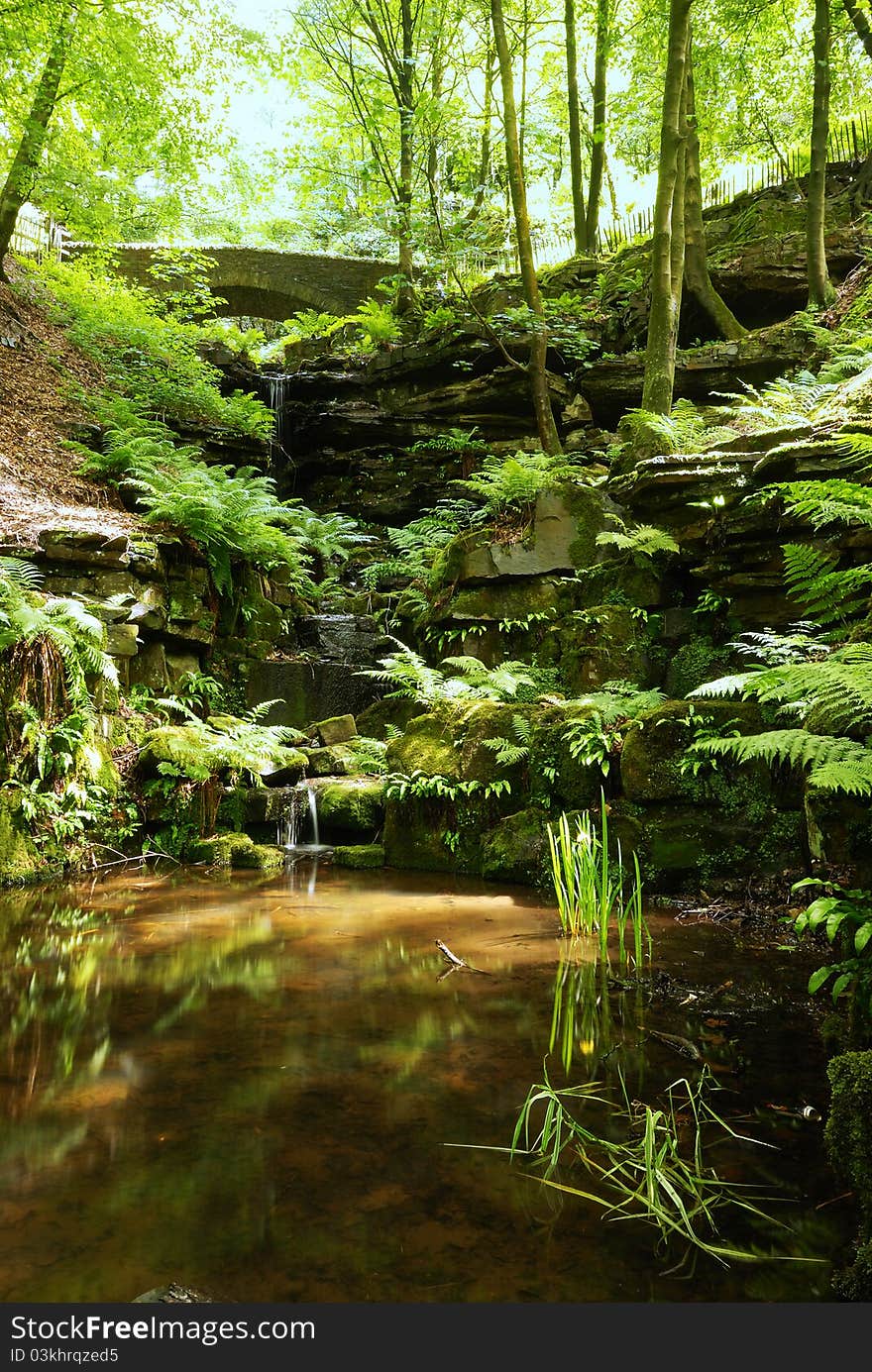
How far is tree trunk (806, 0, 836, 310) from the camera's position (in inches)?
357

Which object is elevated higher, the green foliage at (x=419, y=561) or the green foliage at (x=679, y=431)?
the green foliage at (x=679, y=431)

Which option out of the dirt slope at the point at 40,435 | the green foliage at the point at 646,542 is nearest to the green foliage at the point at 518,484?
the green foliage at the point at 646,542

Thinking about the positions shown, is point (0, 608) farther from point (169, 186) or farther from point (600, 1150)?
point (169, 186)

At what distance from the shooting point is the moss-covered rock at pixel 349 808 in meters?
6.61

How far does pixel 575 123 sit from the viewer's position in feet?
45.2

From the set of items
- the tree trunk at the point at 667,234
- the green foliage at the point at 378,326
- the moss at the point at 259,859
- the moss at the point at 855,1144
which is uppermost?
→ the green foliage at the point at 378,326

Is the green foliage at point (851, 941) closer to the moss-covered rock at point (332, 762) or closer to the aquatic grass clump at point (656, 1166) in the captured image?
the aquatic grass clump at point (656, 1166)

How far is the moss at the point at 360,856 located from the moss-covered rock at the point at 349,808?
0.43m

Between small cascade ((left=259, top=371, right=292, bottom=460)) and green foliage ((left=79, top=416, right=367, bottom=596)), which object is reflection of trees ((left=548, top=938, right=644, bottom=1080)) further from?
small cascade ((left=259, top=371, right=292, bottom=460))

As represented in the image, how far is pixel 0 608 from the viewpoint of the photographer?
17.5 ft

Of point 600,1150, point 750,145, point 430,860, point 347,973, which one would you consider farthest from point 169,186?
point 600,1150

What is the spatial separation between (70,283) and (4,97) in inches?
102

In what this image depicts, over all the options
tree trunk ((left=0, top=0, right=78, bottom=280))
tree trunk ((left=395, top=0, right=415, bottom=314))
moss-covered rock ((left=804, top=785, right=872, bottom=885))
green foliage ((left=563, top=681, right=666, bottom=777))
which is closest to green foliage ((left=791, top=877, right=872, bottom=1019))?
moss-covered rock ((left=804, top=785, right=872, bottom=885))

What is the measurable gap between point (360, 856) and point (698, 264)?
10045mm
